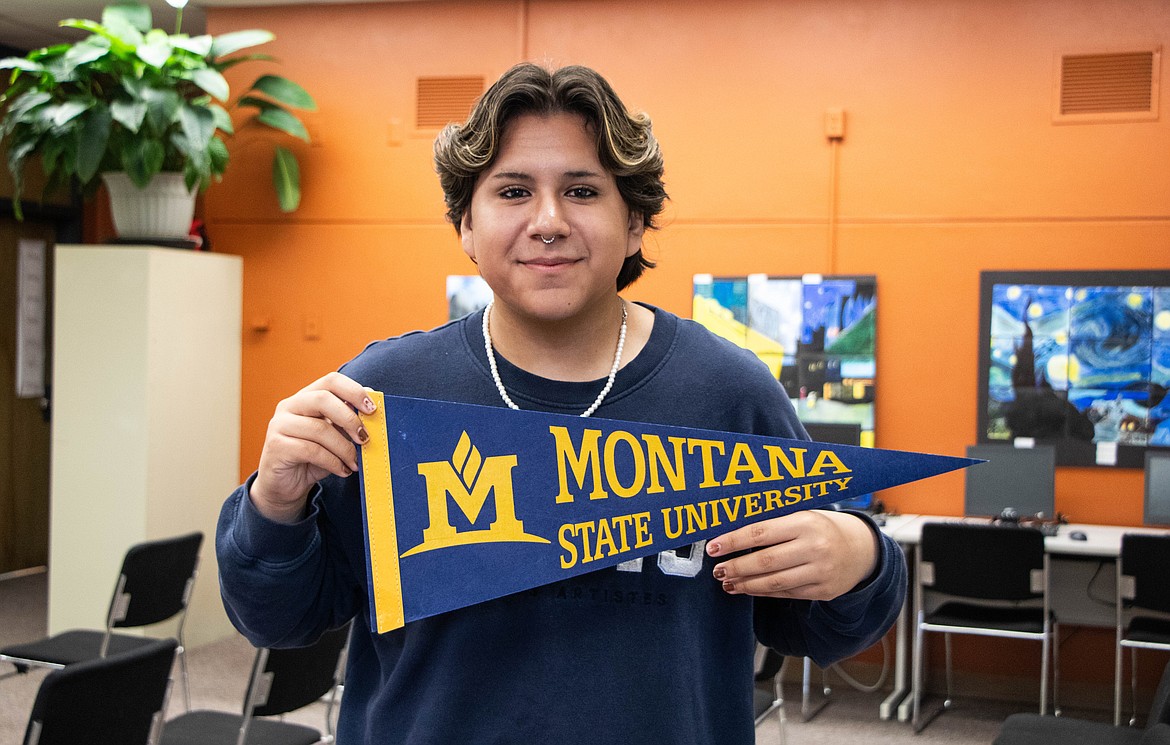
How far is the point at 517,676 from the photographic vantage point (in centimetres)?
123

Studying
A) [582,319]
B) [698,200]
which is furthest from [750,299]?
[582,319]

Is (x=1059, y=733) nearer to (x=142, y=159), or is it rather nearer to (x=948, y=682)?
(x=948, y=682)

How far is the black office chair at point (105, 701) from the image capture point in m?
2.78

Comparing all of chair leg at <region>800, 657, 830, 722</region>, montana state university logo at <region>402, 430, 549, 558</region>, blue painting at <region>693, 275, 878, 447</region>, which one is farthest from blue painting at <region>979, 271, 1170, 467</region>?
montana state university logo at <region>402, 430, 549, 558</region>

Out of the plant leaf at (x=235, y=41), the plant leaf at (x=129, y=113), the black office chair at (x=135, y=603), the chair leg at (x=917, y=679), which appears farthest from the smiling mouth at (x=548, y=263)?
the plant leaf at (x=235, y=41)

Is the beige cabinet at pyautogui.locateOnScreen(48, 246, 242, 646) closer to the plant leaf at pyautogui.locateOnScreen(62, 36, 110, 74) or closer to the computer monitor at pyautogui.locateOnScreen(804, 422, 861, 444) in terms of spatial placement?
the plant leaf at pyautogui.locateOnScreen(62, 36, 110, 74)

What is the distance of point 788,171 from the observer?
5.93m

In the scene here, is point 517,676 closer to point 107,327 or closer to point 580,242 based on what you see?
point 580,242

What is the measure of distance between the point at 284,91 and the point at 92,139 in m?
1.11

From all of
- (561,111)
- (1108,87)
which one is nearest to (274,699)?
(561,111)

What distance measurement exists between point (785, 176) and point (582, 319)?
190 inches

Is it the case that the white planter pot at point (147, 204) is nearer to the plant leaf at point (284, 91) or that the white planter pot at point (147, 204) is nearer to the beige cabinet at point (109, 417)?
the beige cabinet at point (109, 417)

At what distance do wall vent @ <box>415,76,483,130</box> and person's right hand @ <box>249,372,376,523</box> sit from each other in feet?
17.5

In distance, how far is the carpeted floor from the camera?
A: 497cm
